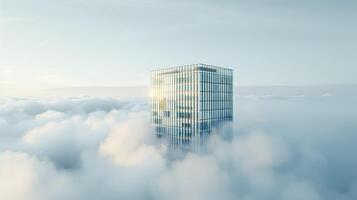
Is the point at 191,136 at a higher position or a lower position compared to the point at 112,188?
higher

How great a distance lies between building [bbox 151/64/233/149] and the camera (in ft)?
357

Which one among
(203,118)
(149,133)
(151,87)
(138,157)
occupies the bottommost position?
(138,157)

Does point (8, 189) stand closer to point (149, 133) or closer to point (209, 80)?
point (149, 133)

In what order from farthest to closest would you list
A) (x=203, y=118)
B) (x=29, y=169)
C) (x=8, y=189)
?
(x=29, y=169) → (x=8, y=189) → (x=203, y=118)

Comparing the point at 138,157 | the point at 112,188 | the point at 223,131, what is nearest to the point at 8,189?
the point at 112,188

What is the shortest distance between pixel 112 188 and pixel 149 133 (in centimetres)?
3691

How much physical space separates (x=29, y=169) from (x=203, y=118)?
127 meters

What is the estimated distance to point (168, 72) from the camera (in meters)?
121

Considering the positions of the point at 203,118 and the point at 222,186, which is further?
the point at 222,186

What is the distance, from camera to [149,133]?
13638 centimetres

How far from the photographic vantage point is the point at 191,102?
110m

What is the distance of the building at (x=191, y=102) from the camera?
108812 millimetres

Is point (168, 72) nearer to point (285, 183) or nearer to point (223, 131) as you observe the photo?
point (223, 131)

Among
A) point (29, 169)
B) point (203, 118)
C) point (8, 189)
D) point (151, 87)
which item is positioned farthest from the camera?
point (29, 169)
